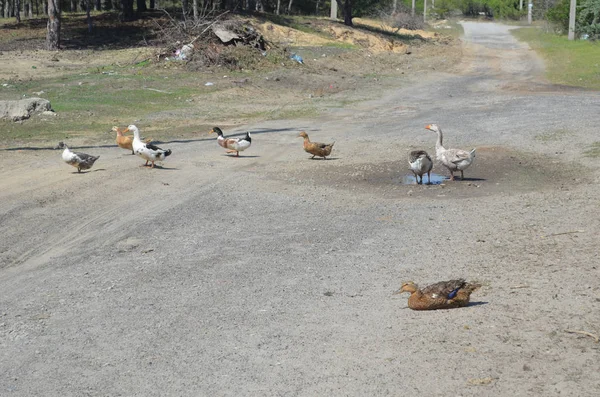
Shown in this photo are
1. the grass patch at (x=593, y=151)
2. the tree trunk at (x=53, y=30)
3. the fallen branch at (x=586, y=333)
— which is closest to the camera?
the fallen branch at (x=586, y=333)

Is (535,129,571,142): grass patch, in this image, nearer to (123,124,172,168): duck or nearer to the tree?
(123,124,172,168): duck

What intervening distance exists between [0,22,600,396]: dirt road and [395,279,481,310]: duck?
90 millimetres

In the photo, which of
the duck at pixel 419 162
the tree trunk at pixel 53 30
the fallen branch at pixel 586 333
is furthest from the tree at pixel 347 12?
the fallen branch at pixel 586 333

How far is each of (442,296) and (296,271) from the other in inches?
91.5

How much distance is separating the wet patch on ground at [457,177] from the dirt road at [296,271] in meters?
0.07

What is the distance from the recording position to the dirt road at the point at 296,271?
707 cm

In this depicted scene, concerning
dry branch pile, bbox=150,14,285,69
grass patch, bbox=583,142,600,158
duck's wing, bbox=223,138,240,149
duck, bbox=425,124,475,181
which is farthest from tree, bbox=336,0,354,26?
duck, bbox=425,124,475,181

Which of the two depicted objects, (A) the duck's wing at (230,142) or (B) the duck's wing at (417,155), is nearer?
(B) the duck's wing at (417,155)

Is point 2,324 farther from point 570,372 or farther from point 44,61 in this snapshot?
point 44,61

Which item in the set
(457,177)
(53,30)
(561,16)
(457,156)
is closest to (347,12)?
(561,16)

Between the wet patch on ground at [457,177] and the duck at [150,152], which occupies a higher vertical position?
the duck at [150,152]

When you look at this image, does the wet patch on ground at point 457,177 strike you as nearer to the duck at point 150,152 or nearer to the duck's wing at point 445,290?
the duck at point 150,152

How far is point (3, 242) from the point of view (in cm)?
1205

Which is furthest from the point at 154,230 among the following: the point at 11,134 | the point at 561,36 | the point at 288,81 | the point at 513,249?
the point at 561,36
